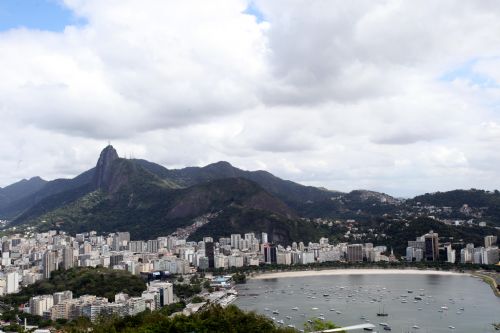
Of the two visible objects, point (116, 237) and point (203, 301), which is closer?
point (203, 301)

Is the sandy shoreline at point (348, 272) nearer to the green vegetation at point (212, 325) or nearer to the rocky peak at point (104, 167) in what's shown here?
the green vegetation at point (212, 325)

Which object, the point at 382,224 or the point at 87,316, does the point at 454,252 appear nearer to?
the point at 382,224

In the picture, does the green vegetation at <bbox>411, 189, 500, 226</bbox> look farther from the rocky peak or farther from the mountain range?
the rocky peak

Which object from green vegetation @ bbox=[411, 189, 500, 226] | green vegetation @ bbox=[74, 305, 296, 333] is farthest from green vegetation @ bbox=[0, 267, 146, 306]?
green vegetation @ bbox=[411, 189, 500, 226]

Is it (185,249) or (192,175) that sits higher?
(192,175)

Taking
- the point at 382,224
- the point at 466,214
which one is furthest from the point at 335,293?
the point at 466,214

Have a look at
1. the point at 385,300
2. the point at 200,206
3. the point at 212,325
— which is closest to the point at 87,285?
the point at 385,300

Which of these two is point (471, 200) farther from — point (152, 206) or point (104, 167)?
point (104, 167)
